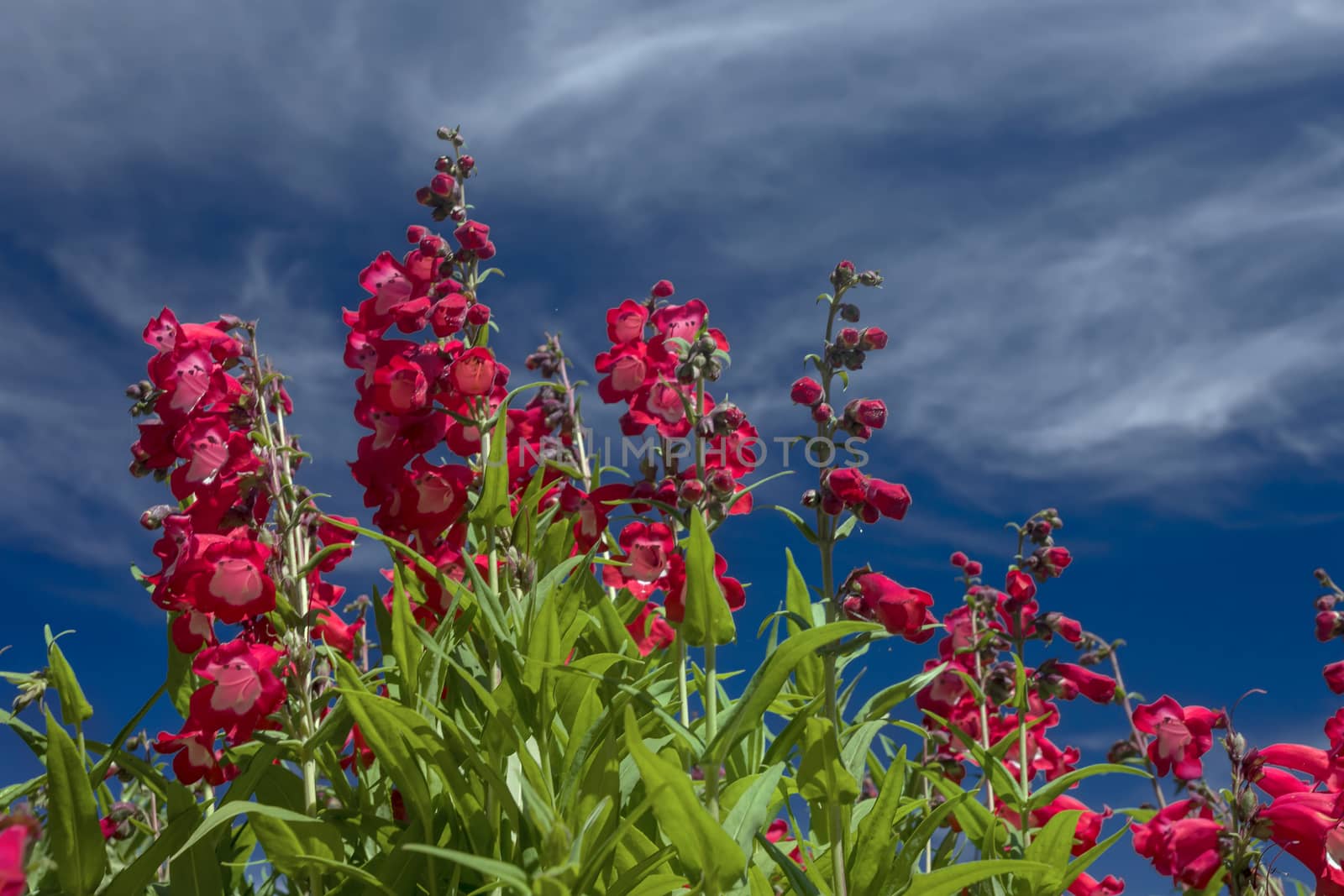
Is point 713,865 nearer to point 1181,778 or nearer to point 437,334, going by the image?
point 437,334

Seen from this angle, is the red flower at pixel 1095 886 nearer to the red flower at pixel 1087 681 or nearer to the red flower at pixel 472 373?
the red flower at pixel 1087 681

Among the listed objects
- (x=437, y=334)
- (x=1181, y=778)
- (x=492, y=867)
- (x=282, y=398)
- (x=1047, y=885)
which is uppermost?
(x=437, y=334)

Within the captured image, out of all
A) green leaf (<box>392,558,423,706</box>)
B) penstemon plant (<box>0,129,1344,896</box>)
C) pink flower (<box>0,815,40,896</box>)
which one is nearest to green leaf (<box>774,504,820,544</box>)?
penstemon plant (<box>0,129,1344,896</box>)

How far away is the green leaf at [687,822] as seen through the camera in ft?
6.57

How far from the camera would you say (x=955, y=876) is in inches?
94.4

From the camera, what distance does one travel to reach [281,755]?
288cm

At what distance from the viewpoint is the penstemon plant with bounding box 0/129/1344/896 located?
2406mm

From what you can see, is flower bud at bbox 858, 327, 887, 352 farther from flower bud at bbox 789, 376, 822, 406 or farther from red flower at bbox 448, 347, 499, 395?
red flower at bbox 448, 347, 499, 395

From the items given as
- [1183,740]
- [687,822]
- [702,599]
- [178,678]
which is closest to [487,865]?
[687,822]

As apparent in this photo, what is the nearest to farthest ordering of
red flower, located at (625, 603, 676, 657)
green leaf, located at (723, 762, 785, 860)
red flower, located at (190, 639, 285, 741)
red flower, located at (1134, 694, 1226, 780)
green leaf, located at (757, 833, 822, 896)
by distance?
green leaf, located at (723, 762, 785, 860) → green leaf, located at (757, 833, 822, 896) → red flower, located at (190, 639, 285, 741) → red flower, located at (625, 603, 676, 657) → red flower, located at (1134, 694, 1226, 780)

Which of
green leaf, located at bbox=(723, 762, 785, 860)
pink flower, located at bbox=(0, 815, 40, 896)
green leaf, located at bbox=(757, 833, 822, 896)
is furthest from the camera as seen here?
green leaf, located at bbox=(757, 833, 822, 896)

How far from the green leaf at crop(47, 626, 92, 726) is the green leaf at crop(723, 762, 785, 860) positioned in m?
1.76

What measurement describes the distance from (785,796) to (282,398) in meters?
2.00

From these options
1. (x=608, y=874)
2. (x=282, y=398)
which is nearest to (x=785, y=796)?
(x=608, y=874)
